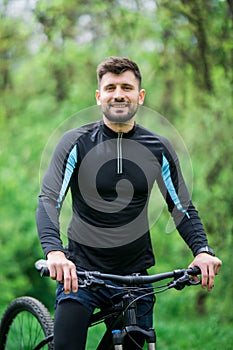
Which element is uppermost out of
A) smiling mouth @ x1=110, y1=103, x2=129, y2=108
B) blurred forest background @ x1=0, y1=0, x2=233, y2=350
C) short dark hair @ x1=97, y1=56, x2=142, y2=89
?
blurred forest background @ x1=0, y1=0, x2=233, y2=350

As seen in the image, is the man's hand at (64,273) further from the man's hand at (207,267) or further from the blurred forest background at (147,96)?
the blurred forest background at (147,96)

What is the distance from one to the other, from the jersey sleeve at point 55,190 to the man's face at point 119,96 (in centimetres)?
23

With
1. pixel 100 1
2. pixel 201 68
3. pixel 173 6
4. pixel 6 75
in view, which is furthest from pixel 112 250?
pixel 6 75

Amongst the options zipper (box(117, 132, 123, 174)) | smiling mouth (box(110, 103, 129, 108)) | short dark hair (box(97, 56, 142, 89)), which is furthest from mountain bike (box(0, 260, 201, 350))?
short dark hair (box(97, 56, 142, 89))

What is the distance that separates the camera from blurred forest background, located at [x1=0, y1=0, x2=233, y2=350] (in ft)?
27.3

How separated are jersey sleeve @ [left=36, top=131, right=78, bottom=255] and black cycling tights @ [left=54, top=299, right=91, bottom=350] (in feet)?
1.31

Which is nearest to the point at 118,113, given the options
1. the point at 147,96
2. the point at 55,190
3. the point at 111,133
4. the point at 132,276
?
the point at 111,133

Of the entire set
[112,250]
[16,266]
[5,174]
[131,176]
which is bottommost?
[112,250]

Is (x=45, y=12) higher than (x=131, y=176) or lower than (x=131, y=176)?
higher

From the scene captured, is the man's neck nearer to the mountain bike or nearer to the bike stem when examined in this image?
the mountain bike

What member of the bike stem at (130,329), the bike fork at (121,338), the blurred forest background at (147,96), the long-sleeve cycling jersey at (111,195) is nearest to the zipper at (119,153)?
the long-sleeve cycling jersey at (111,195)

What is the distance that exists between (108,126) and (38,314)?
4.12ft

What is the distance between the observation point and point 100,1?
8.55 m

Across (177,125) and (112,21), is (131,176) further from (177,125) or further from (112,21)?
(177,125)
